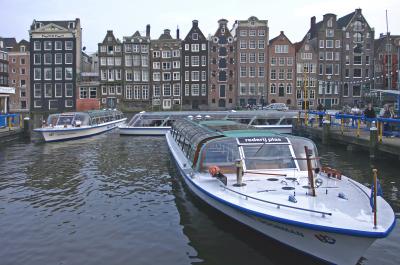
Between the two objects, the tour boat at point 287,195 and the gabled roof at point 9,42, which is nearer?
the tour boat at point 287,195

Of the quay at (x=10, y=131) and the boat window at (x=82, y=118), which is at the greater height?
the boat window at (x=82, y=118)

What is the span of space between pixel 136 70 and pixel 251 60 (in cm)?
2380

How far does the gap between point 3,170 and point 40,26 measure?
74.5 m

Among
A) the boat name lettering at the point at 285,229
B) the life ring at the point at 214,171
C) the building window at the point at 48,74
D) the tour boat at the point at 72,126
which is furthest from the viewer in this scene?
the building window at the point at 48,74

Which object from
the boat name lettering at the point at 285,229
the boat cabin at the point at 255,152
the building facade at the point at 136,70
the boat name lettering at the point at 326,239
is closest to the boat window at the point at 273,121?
the boat cabin at the point at 255,152

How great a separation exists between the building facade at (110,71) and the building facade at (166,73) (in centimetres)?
685

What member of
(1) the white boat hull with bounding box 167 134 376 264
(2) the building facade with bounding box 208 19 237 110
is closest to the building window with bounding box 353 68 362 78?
(2) the building facade with bounding box 208 19 237 110

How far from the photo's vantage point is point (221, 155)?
13102 mm

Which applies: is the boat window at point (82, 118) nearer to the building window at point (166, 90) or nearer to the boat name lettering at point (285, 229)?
the boat name lettering at point (285, 229)

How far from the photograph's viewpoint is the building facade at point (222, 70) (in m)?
84.1

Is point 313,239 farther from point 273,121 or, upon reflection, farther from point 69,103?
point 69,103

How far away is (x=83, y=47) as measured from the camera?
95.1 m

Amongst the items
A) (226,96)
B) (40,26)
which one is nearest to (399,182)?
(226,96)

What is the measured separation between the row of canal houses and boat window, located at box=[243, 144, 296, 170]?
70.8 metres
